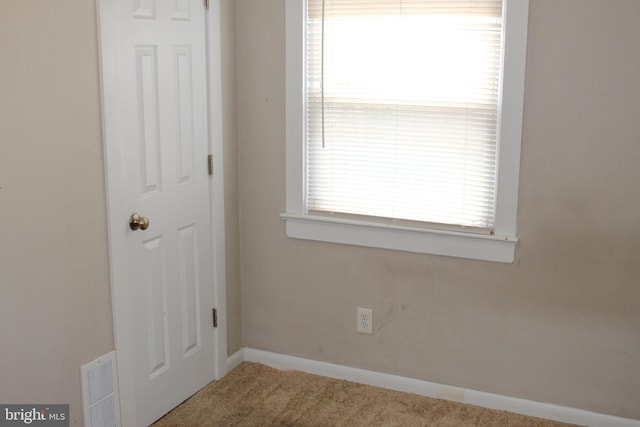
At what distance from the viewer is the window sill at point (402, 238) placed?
317cm

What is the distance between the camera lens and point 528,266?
3135 millimetres

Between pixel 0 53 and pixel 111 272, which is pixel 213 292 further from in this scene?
pixel 0 53

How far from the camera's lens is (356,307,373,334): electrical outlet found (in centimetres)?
349

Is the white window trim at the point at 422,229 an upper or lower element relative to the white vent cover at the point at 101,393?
upper

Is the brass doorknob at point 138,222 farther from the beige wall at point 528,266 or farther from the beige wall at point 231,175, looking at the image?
the beige wall at point 528,266

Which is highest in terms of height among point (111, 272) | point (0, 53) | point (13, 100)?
point (0, 53)

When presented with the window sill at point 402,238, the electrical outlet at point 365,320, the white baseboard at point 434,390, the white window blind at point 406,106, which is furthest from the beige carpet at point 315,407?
the white window blind at point 406,106

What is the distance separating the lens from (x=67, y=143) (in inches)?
101

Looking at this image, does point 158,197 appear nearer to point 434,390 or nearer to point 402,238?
point 402,238

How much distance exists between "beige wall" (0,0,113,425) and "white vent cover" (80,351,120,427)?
4cm

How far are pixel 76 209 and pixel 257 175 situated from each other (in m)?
1.14

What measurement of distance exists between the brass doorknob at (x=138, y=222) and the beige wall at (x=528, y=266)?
79cm

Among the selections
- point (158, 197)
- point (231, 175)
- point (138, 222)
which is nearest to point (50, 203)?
point (138, 222)

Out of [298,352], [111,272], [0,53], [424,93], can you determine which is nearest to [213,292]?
[298,352]
